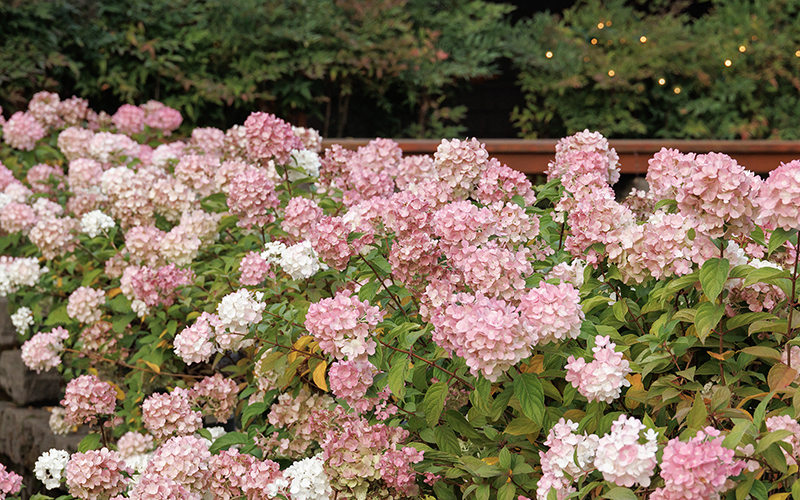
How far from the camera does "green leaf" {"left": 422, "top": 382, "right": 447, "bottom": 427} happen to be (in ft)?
6.00

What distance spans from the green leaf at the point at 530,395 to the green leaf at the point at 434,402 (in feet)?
0.61

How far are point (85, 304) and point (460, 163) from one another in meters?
1.82

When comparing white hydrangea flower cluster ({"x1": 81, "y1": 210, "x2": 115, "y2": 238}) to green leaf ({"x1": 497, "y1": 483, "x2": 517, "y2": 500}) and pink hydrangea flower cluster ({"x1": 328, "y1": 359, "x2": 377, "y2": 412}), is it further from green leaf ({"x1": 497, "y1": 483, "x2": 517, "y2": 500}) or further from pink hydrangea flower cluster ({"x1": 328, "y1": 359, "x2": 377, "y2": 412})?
green leaf ({"x1": 497, "y1": 483, "x2": 517, "y2": 500})

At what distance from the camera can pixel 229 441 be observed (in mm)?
2434

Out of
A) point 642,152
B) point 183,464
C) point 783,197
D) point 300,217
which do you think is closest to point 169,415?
point 183,464

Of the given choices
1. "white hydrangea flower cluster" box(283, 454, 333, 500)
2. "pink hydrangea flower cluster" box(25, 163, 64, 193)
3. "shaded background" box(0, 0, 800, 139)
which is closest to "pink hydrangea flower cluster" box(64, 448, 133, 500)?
"white hydrangea flower cluster" box(283, 454, 333, 500)

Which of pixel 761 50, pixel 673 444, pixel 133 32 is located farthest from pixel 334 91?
pixel 673 444

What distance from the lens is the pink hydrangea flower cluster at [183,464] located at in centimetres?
212

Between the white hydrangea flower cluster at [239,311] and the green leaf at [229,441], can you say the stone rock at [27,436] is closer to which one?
the green leaf at [229,441]

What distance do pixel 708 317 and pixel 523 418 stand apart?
1.58 feet

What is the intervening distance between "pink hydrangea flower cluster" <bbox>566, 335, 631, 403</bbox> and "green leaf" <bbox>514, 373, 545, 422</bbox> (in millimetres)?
95

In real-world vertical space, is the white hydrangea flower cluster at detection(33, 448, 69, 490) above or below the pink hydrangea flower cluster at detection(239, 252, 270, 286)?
below

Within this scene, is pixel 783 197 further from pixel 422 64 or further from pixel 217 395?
pixel 422 64

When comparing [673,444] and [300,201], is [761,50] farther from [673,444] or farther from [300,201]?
[673,444]
